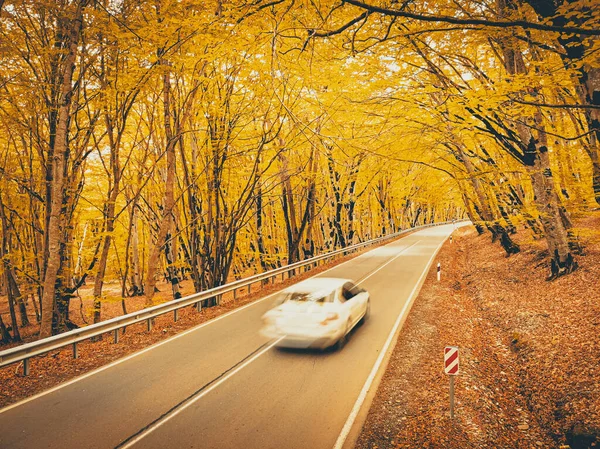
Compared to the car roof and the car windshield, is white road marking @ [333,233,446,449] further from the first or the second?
the car roof

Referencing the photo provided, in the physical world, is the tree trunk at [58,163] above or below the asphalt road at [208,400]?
above

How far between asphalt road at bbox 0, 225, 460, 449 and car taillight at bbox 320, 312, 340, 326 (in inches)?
30.6

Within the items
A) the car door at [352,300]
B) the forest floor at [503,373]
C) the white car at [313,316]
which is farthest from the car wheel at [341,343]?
the forest floor at [503,373]

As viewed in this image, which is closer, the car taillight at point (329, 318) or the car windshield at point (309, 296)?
the car taillight at point (329, 318)

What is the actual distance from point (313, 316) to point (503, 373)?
4189mm

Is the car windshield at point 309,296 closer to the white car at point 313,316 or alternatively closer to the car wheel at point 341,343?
the white car at point 313,316

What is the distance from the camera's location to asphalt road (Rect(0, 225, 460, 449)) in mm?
4750

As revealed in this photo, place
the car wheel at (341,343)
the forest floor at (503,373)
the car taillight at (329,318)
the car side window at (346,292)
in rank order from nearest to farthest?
the forest floor at (503,373) < the car taillight at (329,318) < the car wheel at (341,343) < the car side window at (346,292)

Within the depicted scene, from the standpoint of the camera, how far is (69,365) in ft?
24.0

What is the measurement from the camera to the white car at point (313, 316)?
7.41 metres

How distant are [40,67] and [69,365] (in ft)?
33.9

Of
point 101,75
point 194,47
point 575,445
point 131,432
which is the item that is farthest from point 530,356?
point 101,75

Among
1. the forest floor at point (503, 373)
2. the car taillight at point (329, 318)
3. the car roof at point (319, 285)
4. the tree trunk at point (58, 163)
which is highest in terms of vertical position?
the tree trunk at point (58, 163)

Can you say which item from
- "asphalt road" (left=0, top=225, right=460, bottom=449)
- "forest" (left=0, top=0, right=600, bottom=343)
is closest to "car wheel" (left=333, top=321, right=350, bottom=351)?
"asphalt road" (left=0, top=225, right=460, bottom=449)
